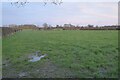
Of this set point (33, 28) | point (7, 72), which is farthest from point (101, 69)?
point (33, 28)

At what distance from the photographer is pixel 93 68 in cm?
904

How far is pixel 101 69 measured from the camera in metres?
9.02

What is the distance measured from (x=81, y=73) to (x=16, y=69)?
253 cm

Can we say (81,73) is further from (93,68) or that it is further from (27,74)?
(27,74)

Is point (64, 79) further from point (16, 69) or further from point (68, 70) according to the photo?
point (16, 69)

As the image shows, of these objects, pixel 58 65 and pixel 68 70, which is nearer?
pixel 68 70

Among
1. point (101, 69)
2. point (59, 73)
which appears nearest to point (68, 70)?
point (59, 73)

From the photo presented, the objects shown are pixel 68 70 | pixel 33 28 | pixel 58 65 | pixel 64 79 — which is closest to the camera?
pixel 64 79

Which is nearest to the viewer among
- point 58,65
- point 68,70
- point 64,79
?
point 64,79

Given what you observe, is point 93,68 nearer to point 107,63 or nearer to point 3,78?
point 107,63

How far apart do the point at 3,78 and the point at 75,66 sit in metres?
2.69

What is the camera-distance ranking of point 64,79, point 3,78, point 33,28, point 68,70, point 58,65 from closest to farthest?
point 64,79 → point 3,78 → point 68,70 → point 58,65 → point 33,28

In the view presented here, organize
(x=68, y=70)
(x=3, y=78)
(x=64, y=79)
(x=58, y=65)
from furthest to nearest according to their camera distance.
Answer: (x=58, y=65), (x=68, y=70), (x=3, y=78), (x=64, y=79)

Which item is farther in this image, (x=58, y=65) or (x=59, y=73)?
(x=58, y=65)
